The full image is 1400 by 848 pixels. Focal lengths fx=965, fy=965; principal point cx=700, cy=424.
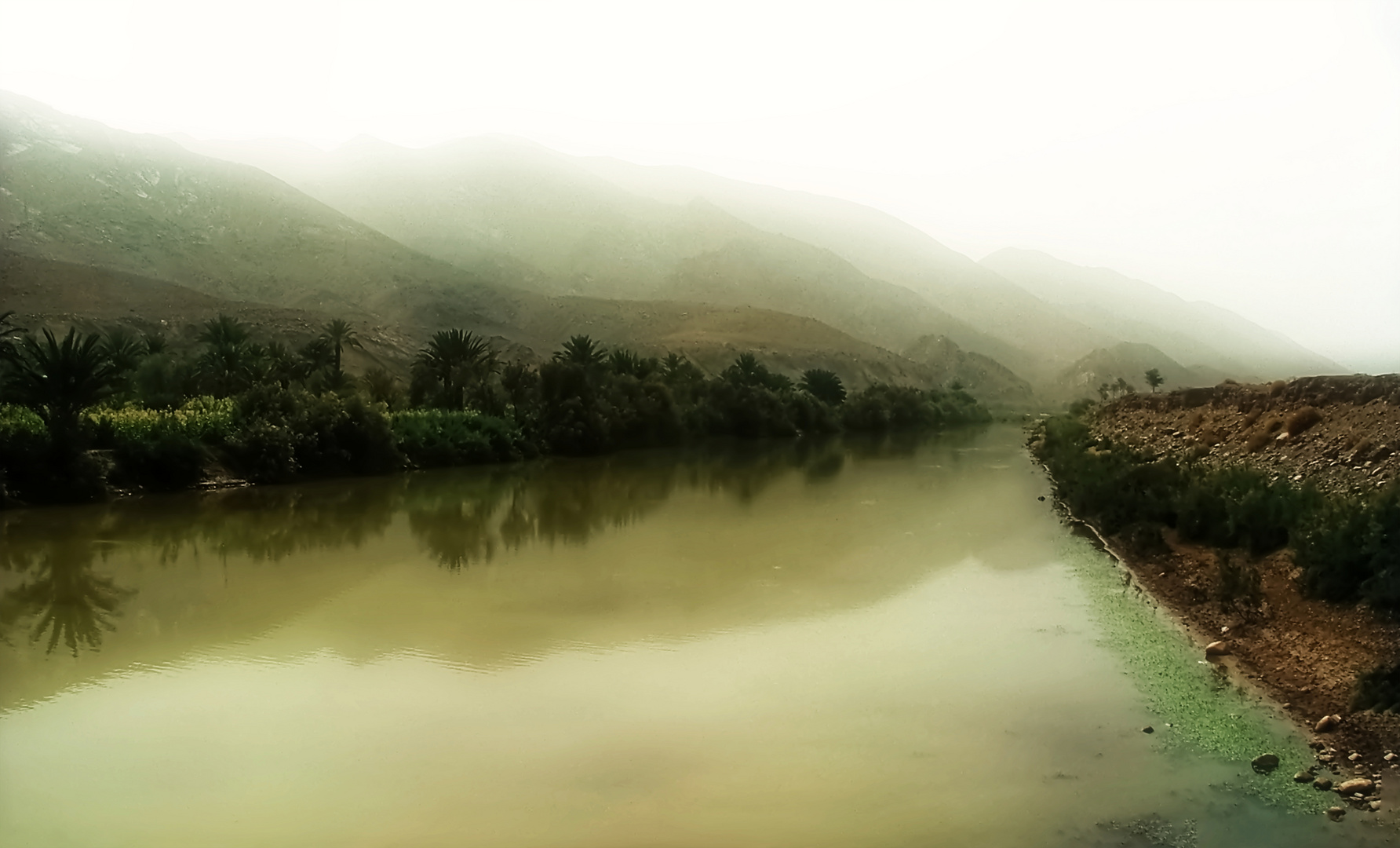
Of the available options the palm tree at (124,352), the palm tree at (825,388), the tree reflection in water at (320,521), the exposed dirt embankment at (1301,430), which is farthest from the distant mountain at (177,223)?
the exposed dirt embankment at (1301,430)

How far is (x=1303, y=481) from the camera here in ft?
44.7

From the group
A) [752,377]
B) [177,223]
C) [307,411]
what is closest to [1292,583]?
[307,411]

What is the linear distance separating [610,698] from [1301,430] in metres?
13.0

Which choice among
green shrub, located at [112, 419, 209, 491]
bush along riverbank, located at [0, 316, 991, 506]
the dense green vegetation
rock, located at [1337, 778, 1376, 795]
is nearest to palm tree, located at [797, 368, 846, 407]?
bush along riverbank, located at [0, 316, 991, 506]

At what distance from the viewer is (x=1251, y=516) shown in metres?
13.1

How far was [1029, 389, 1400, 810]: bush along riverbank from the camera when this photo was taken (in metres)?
7.40

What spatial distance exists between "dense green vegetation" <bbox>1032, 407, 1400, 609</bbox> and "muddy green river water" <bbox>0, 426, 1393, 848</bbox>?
143cm

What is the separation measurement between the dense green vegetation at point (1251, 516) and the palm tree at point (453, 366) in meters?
21.7

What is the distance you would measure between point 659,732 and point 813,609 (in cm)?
516

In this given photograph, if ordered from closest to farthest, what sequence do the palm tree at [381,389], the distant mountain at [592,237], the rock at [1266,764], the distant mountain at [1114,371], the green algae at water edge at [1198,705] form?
the green algae at water edge at [1198,705] < the rock at [1266,764] < the palm tree at [381,389] < the distant mountain at [1114,371] < the distant mountain at [592,237]

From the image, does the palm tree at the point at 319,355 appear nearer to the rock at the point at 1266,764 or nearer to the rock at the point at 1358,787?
the rock at the point at 1266,764

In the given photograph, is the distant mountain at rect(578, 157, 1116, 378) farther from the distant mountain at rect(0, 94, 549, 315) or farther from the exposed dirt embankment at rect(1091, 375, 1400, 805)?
the exposed dirt embankment at rect(1091, 375, 1400, 805)

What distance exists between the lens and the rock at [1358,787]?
6438 millimetres

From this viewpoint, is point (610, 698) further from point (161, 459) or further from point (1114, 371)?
point (1114, 371)
